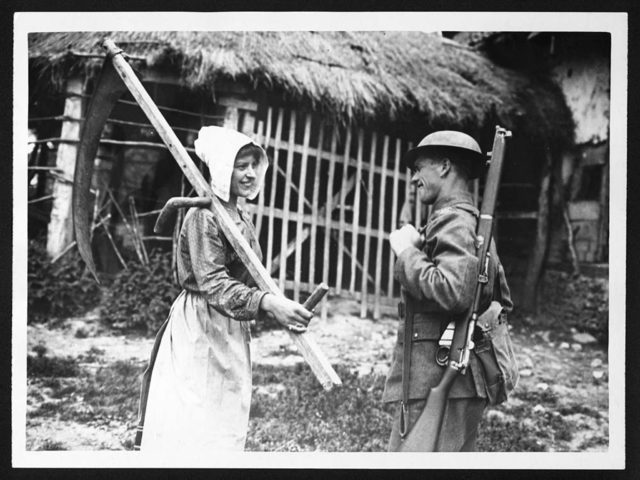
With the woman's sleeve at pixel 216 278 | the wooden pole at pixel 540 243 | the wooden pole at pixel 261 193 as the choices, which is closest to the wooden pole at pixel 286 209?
the wooden pole at pixel 261 193

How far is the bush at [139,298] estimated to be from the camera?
4086 millimetres

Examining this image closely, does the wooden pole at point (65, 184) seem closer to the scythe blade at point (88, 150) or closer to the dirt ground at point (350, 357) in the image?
the scythe blade at point (88, 150)

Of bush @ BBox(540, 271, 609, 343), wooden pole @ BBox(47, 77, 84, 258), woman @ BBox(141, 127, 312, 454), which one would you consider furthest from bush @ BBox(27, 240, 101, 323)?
bush @ BBox(540, 271, 609, 343)

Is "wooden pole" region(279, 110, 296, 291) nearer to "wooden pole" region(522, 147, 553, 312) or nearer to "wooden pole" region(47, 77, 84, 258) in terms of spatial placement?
"wooden pole" region(47, 77, 84, 258)

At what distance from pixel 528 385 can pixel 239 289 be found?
181cm

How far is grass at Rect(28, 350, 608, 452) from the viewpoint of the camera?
3.96m

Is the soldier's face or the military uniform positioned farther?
the soldier's face

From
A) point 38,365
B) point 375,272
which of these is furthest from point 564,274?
point 38,365

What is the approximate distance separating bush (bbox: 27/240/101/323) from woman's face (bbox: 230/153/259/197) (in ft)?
3.66

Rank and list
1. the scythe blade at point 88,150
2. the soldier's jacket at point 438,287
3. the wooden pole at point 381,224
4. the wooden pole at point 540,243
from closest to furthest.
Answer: the soldier's jacket at point 438,287
the scythe blade at point 88,150
the wooden pole at point 381,224
the wooden pole at point 540,243

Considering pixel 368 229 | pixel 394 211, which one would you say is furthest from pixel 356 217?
pixel 394 211

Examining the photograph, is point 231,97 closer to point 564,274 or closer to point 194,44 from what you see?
point 194,44

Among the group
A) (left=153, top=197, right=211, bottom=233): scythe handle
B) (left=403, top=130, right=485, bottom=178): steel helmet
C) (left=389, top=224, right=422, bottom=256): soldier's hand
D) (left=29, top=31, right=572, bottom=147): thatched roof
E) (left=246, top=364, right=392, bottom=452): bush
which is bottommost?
(left=246, top=364, right=392, bottom=452): bush

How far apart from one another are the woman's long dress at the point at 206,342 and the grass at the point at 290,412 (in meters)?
0.47
